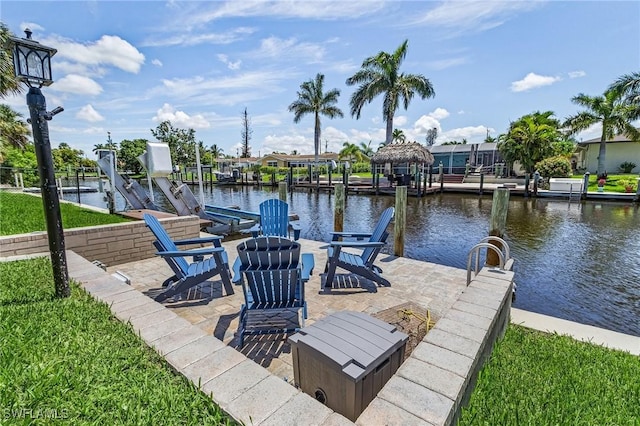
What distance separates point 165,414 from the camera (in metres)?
1.45

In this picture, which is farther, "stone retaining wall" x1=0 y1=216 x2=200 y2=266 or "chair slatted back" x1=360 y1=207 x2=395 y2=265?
"chair slatted back" x1=360 y1=207 x2=395 y2=265

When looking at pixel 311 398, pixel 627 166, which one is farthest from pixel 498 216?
pixel 627 166

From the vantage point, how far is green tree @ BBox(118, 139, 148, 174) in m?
47.1

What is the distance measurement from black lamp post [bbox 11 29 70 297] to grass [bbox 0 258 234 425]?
0.44 m

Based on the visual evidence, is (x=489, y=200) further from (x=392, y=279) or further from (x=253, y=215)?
(x=392, y=279)

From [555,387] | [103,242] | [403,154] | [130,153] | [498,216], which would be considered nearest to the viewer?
[555,387]

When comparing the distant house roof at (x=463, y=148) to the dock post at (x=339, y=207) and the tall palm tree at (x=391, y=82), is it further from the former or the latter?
the dock post at (x=339, y=207)

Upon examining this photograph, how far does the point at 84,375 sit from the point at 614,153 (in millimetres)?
41078

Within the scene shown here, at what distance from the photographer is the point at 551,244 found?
9438 mm

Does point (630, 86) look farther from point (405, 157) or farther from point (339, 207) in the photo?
point (339, 207)

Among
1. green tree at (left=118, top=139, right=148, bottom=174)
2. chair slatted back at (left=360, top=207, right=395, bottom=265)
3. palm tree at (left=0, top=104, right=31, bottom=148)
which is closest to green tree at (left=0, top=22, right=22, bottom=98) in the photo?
palm tree at (left=0, top=104, right=31, bottom=148)

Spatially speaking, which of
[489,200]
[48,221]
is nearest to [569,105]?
[489,200]

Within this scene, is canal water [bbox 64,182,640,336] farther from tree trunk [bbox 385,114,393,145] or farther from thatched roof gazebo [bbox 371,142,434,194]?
tree trunk [bbox 385,114,393,145]

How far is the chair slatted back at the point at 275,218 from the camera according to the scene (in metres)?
6.15
